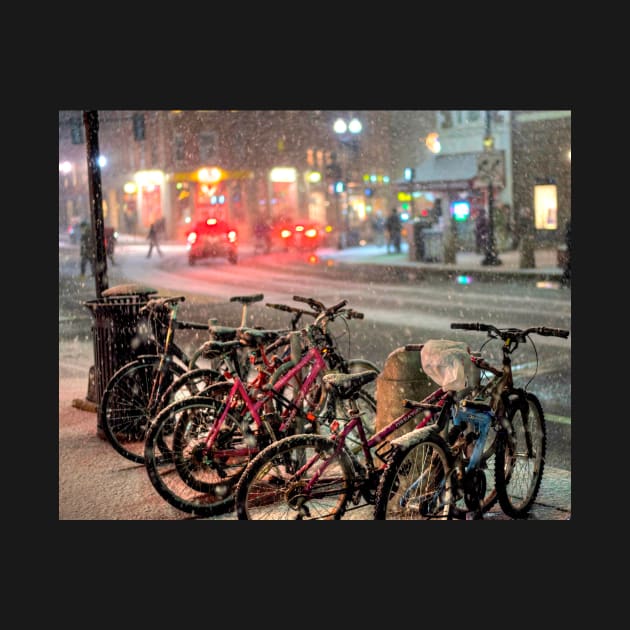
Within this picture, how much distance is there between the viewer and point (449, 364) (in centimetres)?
576

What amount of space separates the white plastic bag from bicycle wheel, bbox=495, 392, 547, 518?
19.2 inches

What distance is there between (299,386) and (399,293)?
13859mm

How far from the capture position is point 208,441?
6301 mm

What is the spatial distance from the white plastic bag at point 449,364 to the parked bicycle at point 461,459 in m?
0.12

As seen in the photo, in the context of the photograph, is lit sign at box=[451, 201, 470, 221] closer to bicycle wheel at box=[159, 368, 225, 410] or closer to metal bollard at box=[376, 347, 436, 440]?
bicycle wheel at box=[159, 368, 225, 410]

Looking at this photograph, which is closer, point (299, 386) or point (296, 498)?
point (296, 498)

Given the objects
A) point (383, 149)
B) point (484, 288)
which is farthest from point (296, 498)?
point (383, 149)

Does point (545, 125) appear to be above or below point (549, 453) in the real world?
above

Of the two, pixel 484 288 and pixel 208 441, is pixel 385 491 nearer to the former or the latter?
pixel 208 441

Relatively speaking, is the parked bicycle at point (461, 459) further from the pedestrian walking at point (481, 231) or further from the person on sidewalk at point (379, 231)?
the person on sidewalk at point (379, 231)

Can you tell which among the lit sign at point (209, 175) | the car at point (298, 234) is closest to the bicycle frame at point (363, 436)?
the car at point (298, 234)

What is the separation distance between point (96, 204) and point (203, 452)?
142 inches

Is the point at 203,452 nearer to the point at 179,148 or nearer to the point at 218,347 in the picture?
the point at 218,347

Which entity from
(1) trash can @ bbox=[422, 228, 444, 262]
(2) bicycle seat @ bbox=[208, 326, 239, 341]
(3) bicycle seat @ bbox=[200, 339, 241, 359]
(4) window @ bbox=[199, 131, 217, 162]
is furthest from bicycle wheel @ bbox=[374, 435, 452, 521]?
(4) window @ bbox=[199, 131, 217, 162]
